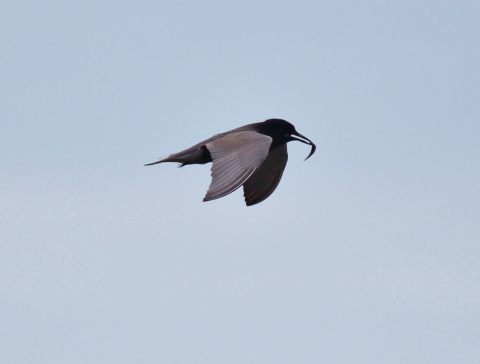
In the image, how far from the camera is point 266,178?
20.9 m

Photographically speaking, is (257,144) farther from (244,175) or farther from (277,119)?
(277,119)

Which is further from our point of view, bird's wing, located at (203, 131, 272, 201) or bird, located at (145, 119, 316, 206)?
bird, located at (145, 119, 316, 206)

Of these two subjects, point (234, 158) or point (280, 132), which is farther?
point (280, 132)

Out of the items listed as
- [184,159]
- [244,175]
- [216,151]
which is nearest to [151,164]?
[184,159]

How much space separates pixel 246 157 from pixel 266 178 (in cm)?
405

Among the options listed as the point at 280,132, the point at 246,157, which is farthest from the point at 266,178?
the point at 246,157

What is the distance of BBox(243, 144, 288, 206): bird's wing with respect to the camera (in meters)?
20.6

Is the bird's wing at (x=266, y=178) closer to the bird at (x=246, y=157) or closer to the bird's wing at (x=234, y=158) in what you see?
the bird at (x=246, y=157)

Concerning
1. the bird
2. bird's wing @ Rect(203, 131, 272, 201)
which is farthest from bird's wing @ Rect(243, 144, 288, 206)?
bird's wing @ Rect(203, 131, 272, 201)

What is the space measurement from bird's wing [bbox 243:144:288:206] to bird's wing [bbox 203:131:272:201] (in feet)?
6.74

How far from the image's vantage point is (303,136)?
21016 millimetres

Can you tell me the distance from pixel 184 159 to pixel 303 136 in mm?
2953

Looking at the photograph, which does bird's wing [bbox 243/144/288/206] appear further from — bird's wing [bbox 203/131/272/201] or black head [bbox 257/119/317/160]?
bird's wing [bbox 203/131/272/201]

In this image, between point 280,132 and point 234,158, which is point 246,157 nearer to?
point 234,158
